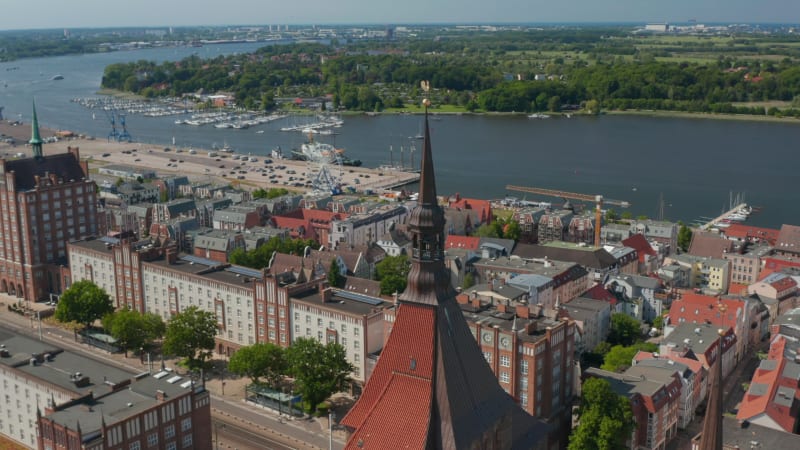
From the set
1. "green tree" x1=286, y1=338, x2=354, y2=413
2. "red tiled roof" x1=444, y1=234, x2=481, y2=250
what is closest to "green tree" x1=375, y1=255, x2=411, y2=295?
"red tiled roof" x1=444, y1=234, x2=481, y2=250

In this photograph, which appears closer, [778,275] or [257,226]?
[778,275]

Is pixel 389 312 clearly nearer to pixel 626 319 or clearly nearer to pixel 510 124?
pixel 626 319

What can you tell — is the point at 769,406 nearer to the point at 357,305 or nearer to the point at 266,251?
the point at 357,305

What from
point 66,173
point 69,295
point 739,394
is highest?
point 66,173

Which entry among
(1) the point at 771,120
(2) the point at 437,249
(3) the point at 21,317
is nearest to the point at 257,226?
(3) the point at 21,317

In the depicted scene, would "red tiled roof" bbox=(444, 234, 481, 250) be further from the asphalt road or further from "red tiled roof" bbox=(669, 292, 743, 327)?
the asphalt road

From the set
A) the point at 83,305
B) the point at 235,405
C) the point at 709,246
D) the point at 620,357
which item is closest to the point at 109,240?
the point at 83,305
